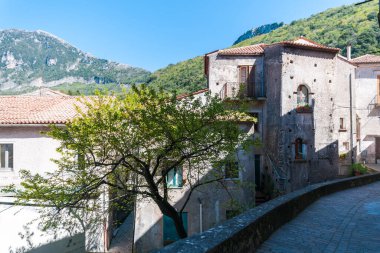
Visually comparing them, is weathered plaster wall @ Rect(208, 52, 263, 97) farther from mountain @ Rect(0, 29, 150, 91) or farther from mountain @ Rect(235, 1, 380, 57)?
mountain @ Rect(0, 29, 150, 91)

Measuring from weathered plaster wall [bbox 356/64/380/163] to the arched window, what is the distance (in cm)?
973

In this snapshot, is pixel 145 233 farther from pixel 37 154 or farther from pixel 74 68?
pixel 74 68

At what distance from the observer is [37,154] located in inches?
651

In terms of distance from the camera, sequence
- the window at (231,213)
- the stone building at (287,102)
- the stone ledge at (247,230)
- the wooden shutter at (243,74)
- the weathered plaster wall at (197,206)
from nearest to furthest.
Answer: the stone ledge at (247,230), the window at (231,213), the weathered plaster wall at (197,206), the stone building at (287,102), the wooden shutter at (243,74)

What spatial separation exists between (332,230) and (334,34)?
165 ft

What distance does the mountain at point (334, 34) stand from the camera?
4157 cm

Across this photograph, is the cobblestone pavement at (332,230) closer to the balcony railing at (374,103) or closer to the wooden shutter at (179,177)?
the wooden shutter at (179,177)

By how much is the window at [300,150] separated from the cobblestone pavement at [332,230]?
9.04 meters

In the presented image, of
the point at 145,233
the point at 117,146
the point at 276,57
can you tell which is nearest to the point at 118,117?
the point at 117,146

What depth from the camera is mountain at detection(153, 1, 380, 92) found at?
4157 centimetres

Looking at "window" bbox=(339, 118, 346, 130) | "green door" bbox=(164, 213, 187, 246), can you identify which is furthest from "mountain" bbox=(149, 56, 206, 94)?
"green door" bbox=(164, 213, 187, 246)

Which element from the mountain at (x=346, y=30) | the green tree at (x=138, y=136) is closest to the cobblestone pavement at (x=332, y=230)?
the green tree at (x=138, y=136)

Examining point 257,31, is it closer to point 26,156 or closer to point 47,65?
point 47,65

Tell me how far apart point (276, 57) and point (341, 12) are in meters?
56.6
